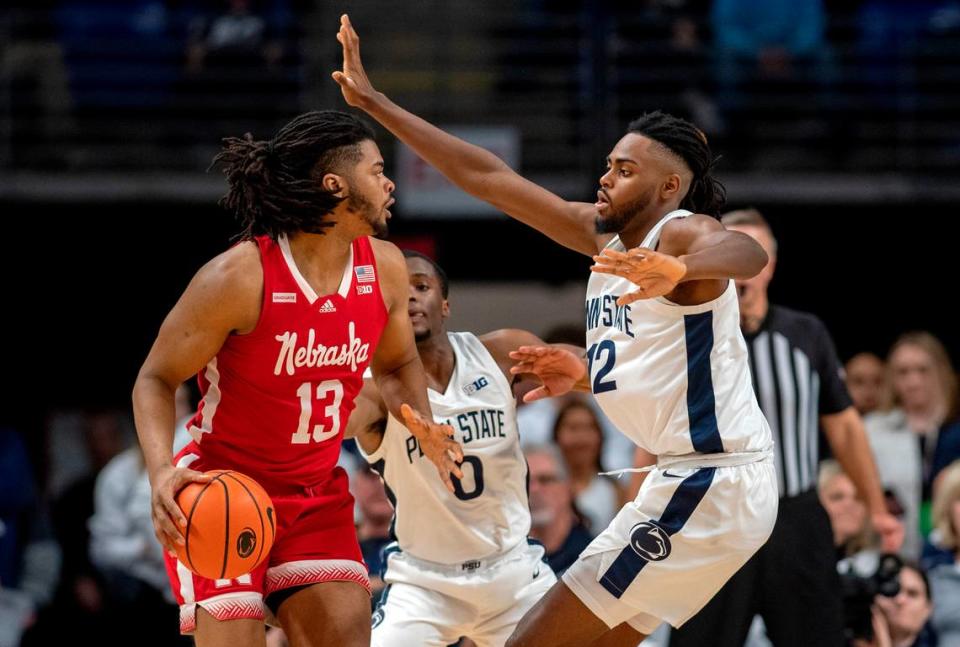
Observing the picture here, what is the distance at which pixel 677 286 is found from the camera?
15.1ft

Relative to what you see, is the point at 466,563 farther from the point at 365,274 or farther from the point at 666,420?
the point at 365,274

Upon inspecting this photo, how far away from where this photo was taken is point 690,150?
15.9 ft

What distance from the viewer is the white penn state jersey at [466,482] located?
5445 millimetres

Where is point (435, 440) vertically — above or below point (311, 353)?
below

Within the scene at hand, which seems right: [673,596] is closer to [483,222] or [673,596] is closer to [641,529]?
[641,529]

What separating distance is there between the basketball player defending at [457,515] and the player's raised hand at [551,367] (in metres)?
0.30

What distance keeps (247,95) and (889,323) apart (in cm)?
501

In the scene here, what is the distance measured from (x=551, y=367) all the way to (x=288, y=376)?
1.02 meters

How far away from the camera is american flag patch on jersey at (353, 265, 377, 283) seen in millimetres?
4770

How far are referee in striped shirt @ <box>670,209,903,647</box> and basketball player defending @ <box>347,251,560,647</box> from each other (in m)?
0.80

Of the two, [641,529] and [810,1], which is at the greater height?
[810,1]

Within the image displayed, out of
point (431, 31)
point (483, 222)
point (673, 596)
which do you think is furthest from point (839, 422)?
point (431, 31)

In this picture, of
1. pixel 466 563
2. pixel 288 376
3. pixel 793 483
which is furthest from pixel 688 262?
pixel 793 483

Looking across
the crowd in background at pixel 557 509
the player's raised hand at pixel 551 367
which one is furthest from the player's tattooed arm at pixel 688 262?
the crowd in background at pixel 557 509
